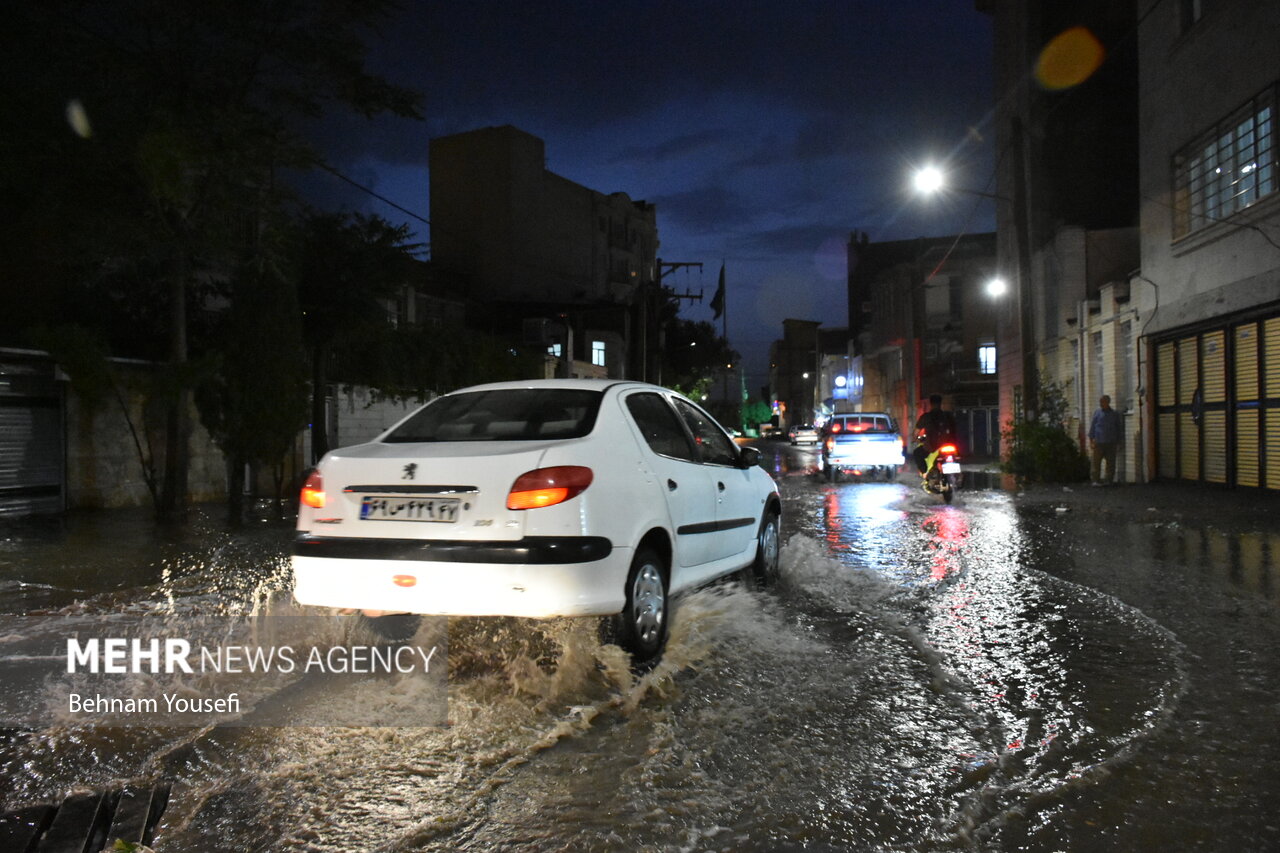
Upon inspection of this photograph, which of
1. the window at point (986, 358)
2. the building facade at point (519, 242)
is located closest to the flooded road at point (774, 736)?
the window at point (986, 358)

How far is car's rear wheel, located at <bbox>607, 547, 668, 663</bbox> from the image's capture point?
5.15 metres

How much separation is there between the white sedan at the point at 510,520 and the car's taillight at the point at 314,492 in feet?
0.03

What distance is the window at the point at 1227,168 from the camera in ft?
49.5

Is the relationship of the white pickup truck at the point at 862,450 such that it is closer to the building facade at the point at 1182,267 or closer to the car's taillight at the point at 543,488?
the building facade at the point at 1182,267

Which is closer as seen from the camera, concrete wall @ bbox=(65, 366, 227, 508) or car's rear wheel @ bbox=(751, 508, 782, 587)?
car's rear wheel @ bbox=(751, 508, 782, 587)

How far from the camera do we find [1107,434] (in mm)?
19453

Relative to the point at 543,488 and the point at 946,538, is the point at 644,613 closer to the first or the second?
the point at 543,488

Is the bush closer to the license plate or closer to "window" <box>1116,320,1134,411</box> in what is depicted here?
"window" <box>1116,320,1134,411</box>

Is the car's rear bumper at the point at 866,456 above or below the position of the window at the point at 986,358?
below

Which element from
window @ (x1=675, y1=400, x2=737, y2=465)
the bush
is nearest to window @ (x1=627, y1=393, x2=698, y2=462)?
window @ (x1=675, y1=400, x2=737, y2=465)

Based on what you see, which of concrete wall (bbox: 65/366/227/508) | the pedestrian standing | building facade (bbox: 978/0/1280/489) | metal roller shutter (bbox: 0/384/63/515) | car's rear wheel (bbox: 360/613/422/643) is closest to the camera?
car's rear wheel (bbox: 360/613/422/643)

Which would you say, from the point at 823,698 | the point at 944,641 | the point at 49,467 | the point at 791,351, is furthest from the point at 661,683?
the point at 791,351

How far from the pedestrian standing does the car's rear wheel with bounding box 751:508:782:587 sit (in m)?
13.5

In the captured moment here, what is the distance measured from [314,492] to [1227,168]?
53.7 ft
